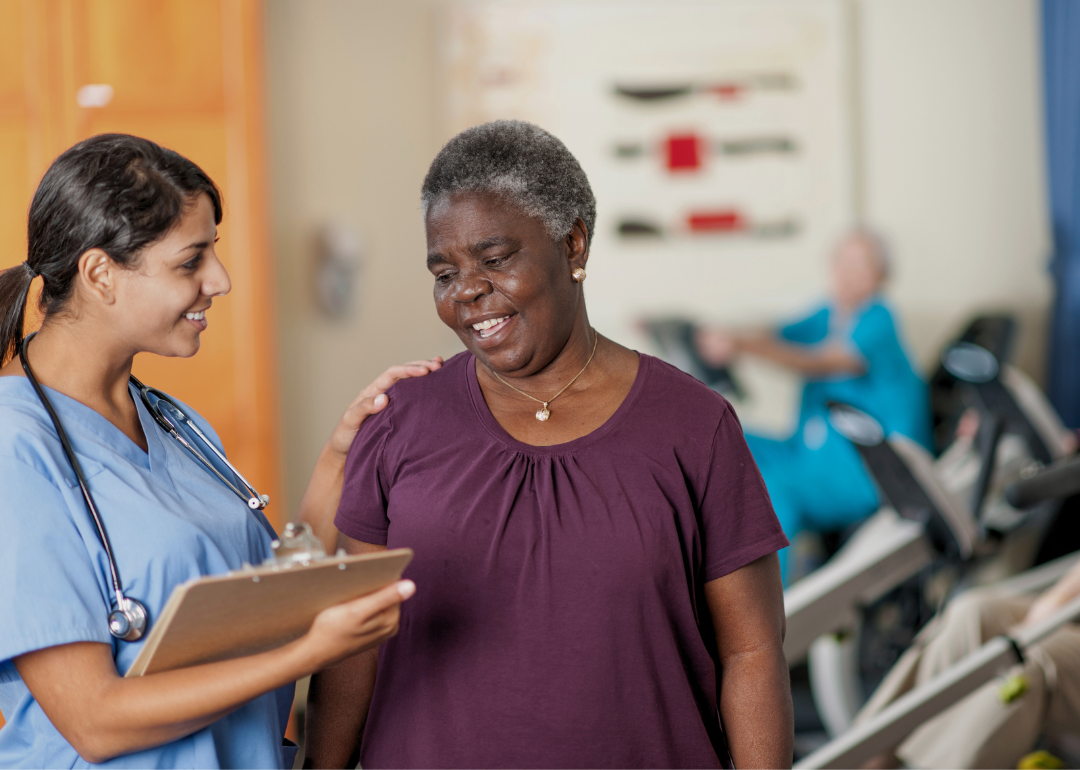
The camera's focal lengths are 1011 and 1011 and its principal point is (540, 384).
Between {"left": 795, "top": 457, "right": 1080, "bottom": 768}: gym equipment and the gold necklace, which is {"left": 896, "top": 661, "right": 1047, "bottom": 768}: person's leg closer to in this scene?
{"left": 795, "top": 457, "right": 1080, "bottom": 768}: gym equipment

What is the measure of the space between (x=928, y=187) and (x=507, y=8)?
1801 mm

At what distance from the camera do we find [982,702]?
2.20 meters

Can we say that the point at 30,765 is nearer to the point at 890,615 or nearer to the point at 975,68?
the point at 890,615

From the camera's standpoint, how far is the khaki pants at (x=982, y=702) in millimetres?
2176

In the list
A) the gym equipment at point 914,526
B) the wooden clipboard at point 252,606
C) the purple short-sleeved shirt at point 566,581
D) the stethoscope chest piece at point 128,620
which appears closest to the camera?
the wooden clipboard at point 252,606

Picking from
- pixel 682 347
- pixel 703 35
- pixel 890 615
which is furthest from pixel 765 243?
pixel 890 615

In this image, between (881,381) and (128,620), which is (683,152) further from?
(128,620)

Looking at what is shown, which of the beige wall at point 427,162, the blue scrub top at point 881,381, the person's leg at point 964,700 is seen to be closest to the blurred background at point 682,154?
the beige wall at point 427,162

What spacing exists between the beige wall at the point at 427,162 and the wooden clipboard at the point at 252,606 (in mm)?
2750

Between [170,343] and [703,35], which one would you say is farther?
[703,35]

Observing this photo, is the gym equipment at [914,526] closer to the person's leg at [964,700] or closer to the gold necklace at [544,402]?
the person's leg at [964,700]

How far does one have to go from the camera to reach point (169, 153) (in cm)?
112

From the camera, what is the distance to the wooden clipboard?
0.87 meters

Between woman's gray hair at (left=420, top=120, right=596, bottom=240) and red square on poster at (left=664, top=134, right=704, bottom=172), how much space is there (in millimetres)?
2776
